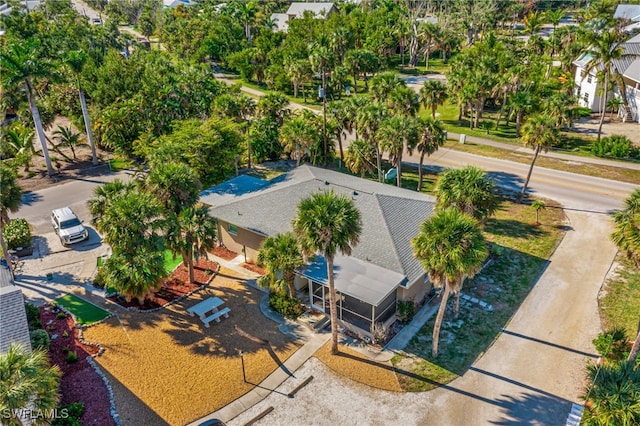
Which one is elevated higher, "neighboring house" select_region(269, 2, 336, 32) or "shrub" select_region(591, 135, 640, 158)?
"neighboring house" select_region(269, 2, 336, 32)

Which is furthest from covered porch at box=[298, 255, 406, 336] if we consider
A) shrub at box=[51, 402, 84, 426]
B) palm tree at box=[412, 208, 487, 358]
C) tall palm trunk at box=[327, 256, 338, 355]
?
shrub at box=[51, 402, 84, 426]

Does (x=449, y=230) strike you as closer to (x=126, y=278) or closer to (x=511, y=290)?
(x=511, y=290)

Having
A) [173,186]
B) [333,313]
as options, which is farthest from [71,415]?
[173,186]

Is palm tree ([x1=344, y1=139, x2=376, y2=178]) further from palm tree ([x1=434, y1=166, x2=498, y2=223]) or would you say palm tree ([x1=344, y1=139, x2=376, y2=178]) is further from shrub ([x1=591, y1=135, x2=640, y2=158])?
shrub ([x1=591, y1=135, x2=640, y2=158])

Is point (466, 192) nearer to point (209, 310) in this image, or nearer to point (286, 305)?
point (286, 305)

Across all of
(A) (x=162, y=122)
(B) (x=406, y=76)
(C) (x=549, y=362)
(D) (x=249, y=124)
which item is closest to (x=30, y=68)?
(A) (x=162, y=122)
